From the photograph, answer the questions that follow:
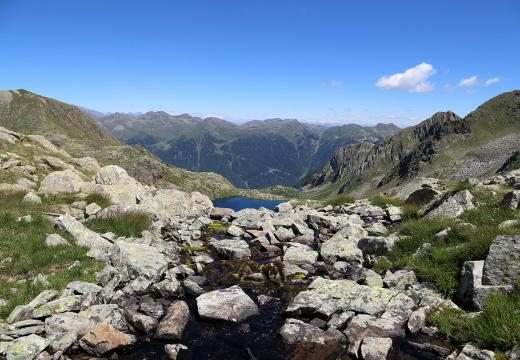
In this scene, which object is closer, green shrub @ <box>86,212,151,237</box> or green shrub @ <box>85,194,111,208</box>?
green shrub @ <box>86,212,151,237</box>

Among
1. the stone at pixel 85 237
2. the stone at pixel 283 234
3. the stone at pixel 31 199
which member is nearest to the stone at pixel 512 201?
the stone at pixel 283 234

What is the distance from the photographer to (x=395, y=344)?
1107 cm

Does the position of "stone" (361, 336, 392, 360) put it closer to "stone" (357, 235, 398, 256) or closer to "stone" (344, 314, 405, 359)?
"stone" (344, 314, 405, 359)

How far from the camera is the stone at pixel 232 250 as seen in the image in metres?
19.8

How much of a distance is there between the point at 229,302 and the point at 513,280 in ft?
31.6

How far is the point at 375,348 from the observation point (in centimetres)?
1056

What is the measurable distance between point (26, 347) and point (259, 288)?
8.59 meters

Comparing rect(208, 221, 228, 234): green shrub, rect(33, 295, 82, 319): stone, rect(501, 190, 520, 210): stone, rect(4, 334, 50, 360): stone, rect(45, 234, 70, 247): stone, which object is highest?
rect(501, 190, 520, 210): stone

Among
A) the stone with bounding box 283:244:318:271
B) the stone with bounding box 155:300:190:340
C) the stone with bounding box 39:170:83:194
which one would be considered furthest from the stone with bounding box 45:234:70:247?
the stone with bounding box 39:170:83:194

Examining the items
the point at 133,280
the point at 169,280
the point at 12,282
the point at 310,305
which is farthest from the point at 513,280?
the point at 12,282

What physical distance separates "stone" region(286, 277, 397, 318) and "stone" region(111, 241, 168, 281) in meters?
6.08

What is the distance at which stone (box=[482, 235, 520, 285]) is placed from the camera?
1202 centimetres

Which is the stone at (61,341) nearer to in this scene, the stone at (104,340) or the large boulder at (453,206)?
the stone at (104,340)

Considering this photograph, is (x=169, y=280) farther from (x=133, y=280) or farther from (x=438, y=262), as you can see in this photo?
(x=438, y=262)
